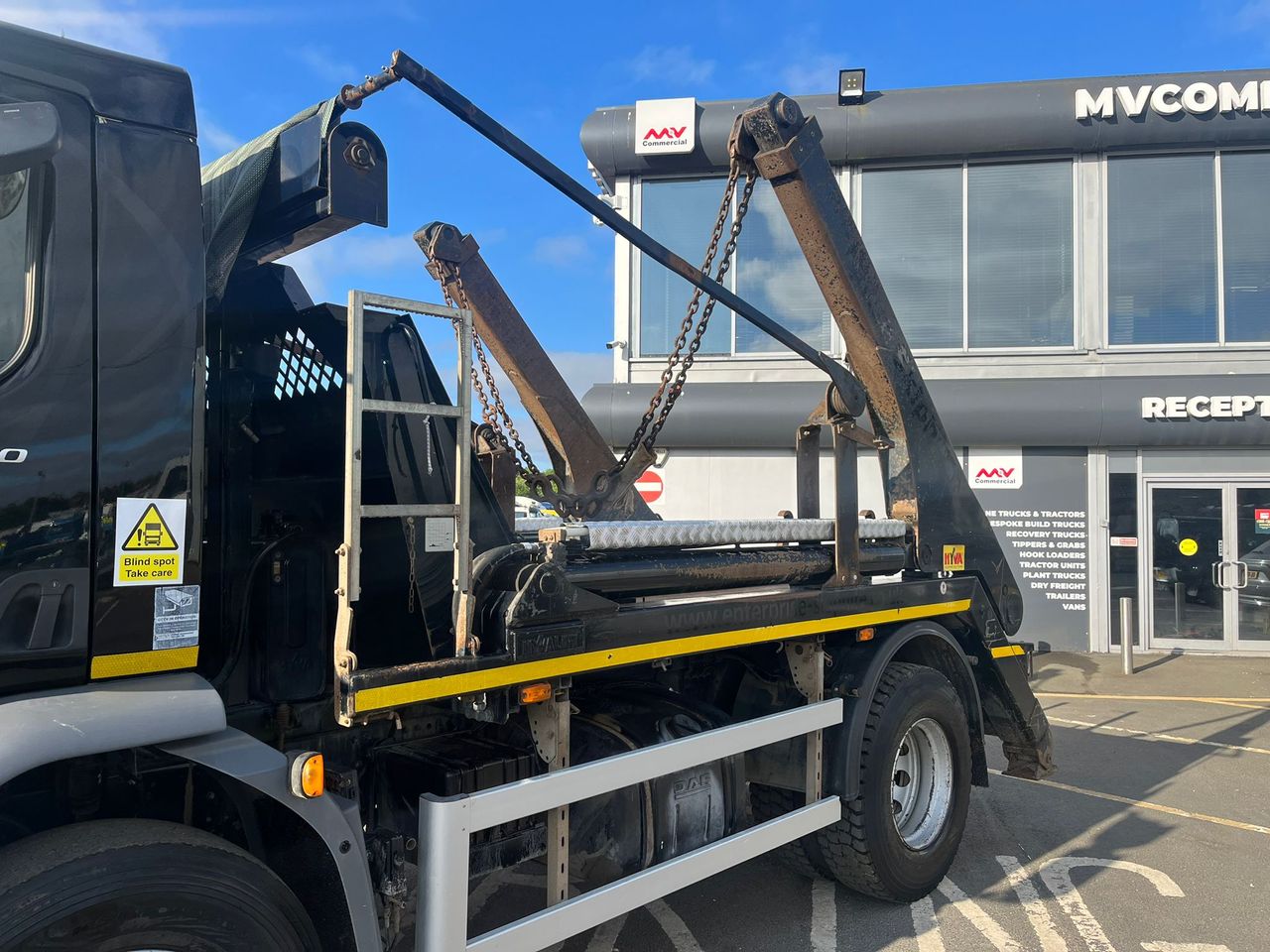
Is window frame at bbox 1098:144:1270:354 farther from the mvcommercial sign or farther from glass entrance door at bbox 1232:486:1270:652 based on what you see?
glass entrance door at bbox 1232:486:1270:652

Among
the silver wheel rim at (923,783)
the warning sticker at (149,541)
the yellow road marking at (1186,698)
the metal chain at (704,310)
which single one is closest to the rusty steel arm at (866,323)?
the metal chain at (704,310)

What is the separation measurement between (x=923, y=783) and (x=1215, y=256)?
1124cm

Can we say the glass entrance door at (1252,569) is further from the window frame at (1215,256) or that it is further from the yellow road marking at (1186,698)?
the yellow road marking at (1186,698)

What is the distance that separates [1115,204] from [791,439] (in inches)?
217

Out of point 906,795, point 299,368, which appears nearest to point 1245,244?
point 906,795

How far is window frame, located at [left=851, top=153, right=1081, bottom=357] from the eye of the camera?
1297 centimetres

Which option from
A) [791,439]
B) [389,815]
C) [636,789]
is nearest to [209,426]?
[389,815]

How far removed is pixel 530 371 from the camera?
530cm

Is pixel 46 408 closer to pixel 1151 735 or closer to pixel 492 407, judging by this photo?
pixel 492 407

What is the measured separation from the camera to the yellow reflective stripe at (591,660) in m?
2.51

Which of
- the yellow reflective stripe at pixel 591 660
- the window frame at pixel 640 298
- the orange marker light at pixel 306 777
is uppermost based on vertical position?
the window frame at pixel 640 298

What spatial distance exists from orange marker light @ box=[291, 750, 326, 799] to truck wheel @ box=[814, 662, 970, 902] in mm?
2639

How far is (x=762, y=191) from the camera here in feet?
46.2

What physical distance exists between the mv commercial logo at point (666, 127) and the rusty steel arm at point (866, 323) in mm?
8642
